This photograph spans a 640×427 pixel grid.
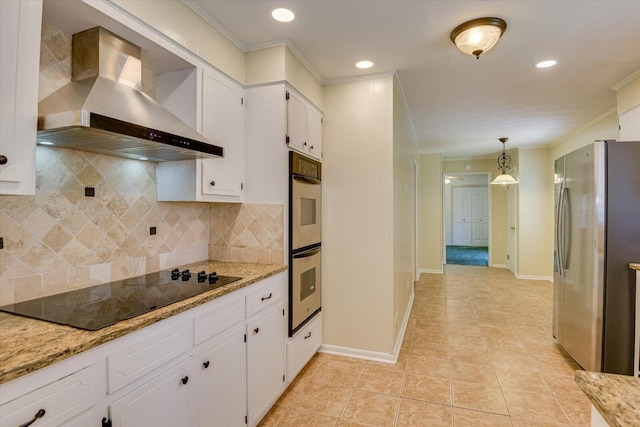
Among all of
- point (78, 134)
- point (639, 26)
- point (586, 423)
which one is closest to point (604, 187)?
point (639, 26)

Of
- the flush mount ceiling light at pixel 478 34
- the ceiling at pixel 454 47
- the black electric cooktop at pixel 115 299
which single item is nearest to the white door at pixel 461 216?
the ceiling at pixel 454 47

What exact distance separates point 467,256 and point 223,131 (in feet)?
29.2

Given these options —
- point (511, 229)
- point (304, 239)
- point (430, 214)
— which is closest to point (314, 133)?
point (304, 239)

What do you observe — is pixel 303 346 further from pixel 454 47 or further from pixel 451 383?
pixel 454 47

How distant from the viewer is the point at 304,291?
263cm

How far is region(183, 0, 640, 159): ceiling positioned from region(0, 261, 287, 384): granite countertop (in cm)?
173

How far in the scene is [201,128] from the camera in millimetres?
2004

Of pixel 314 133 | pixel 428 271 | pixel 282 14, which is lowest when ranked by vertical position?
pixel 428 271

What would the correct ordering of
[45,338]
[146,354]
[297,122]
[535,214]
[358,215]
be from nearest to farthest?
[45,338], [146,354], [297,122], [358,215], [535,214]

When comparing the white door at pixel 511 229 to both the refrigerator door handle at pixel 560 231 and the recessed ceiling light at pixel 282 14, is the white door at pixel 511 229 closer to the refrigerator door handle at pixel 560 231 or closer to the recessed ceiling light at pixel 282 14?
the refrigerator door handle at pixel 560 231

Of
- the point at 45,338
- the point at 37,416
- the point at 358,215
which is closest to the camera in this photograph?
the point at 37,416

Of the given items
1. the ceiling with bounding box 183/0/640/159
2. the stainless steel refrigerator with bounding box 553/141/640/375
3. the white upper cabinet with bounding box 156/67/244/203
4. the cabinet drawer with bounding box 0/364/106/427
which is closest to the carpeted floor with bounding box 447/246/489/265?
the ceiling with bounding box 183/0/640/159

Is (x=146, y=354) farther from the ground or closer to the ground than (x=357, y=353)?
farther from the ground

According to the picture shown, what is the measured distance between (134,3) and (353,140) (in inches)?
73.1
